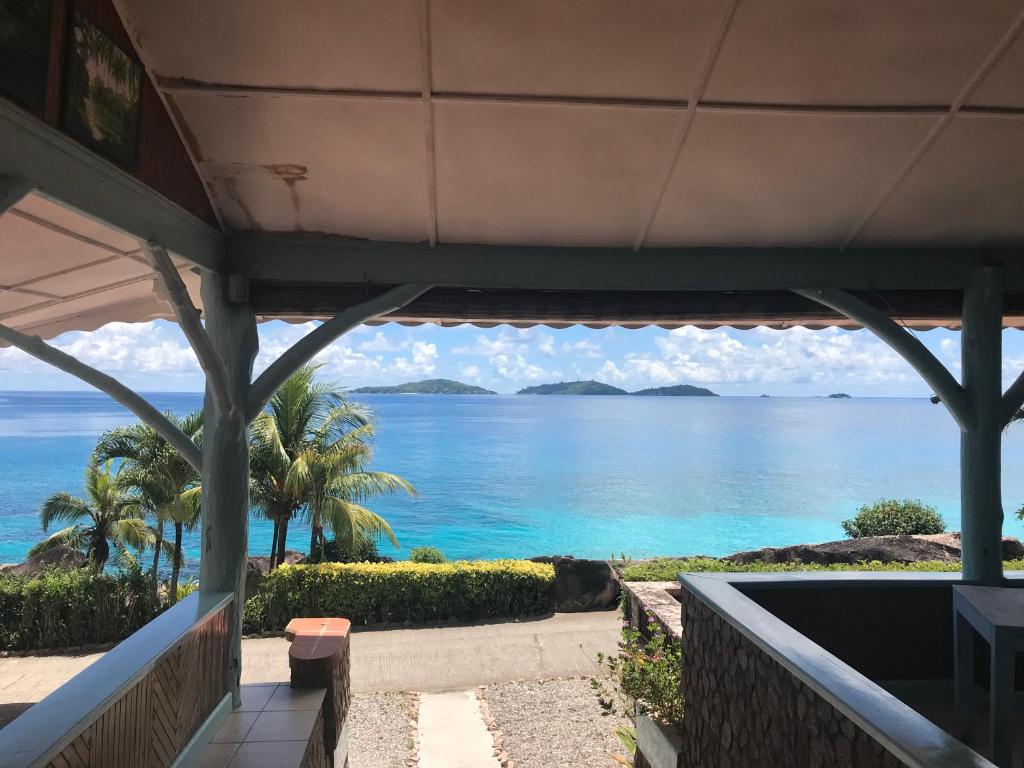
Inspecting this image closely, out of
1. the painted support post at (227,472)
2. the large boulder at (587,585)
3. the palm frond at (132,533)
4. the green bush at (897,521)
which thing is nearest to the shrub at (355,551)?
the palm frond at (132,533)

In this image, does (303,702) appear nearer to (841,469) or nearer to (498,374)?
(841,469)

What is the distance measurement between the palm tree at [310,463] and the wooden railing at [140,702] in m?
10.3

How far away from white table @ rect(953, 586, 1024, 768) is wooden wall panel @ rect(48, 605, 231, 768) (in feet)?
10.3

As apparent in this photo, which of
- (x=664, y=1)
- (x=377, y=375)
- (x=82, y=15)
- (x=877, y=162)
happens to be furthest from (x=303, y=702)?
(x=377, y=375)

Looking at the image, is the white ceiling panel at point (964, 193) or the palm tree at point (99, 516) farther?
the palm tree at point (99, 516)

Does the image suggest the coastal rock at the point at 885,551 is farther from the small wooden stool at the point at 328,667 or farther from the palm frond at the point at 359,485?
the small wooden stool at the point at 328,667

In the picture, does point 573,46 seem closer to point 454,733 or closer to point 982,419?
point 982,419

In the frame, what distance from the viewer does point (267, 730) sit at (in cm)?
362

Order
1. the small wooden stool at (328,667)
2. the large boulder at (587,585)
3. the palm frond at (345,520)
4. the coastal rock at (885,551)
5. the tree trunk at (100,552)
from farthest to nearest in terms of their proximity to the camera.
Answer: the tree trunk at (100,552) → the palm frond at (345,520) → the large boulder at (587,585) → the coastal rock at (885,551) → the small wooden stool at (328,667)

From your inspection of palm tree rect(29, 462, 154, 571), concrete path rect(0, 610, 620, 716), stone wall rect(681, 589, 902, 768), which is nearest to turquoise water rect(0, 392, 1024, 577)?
palm tree rect(29, 462, 154, 571)

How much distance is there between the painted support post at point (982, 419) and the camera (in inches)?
161

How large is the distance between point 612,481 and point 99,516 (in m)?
49.4

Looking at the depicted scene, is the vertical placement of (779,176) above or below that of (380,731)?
above

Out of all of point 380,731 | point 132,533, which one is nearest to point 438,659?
point 380,731
